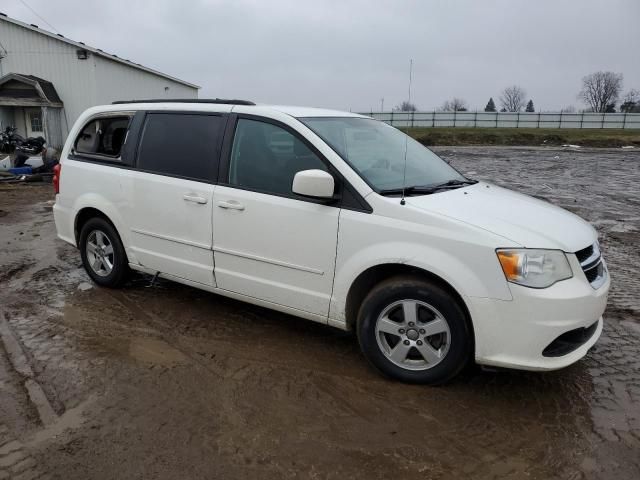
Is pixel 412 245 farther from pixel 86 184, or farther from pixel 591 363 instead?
pixel 86 184

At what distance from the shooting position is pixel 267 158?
162 inches

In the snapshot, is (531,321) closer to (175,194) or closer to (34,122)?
(175,194)

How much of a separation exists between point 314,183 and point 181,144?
1620 millimetres

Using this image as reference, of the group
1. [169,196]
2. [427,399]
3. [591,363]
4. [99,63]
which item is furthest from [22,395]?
[99,63]

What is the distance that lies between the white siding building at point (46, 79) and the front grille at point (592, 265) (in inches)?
900

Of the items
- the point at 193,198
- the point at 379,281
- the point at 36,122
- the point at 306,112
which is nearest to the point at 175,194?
the point at 193,198

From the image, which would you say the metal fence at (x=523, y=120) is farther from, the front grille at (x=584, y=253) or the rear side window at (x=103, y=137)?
the front grille at (x=584, y=253)

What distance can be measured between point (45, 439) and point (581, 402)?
3.23 meters

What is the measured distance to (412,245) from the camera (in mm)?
3365

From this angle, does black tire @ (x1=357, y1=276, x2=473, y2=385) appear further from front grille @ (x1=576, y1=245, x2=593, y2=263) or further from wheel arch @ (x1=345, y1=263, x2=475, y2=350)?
front grille @ (x1=576, y1=245, x2=593, y2=263)

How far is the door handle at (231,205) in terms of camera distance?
13.4 feet

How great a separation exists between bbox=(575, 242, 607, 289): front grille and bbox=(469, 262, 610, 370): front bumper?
0.36ft

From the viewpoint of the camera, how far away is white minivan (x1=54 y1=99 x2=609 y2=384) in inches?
125

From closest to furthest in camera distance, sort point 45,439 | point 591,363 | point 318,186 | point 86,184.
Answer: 1. point 45,439
2. point 318,186
3. point 591,363
4. point 86,184
